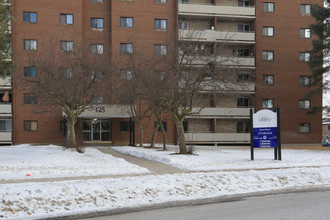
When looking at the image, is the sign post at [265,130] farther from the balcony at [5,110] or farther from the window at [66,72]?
the balcony at [5,110]

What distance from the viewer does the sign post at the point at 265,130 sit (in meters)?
16.3

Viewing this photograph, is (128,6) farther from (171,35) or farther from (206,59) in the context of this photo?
(206,59)

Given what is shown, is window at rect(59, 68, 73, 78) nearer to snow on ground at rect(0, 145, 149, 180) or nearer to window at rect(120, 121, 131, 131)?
snow on ground at rect(0, 145, 149, 180)

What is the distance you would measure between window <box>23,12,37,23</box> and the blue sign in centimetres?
2746

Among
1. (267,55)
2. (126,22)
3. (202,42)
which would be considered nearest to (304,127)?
(267,55)

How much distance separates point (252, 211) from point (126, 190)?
3.03 meters

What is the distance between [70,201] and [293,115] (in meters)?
36.1

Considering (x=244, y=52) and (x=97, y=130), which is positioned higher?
(x=244, y=52)

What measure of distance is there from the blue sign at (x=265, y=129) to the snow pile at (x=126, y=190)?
485cm

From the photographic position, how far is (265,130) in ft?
54.1

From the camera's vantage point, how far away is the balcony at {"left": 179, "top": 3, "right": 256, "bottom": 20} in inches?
1479

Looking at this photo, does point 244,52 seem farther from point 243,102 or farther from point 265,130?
point 265,130

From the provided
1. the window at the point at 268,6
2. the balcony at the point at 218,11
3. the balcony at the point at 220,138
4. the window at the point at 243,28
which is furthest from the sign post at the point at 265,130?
the window at the point at 268,6

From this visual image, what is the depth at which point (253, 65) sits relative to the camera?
3819cm
